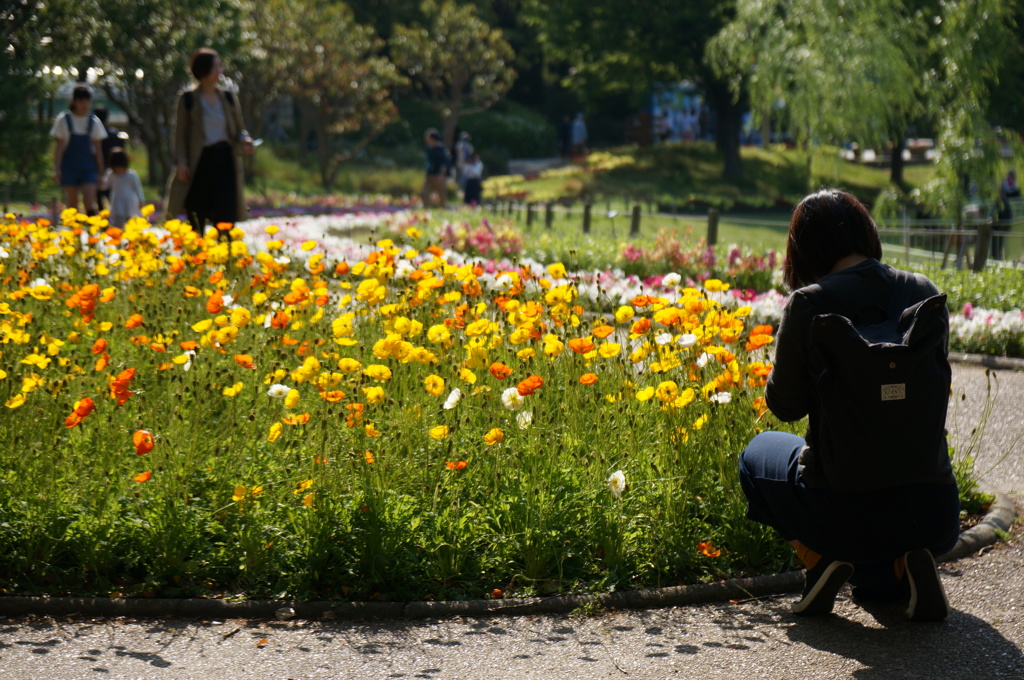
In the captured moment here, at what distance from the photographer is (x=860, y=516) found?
3.39 m

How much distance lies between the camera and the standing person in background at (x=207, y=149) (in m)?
8.80

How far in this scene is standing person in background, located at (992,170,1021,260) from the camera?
528 inches

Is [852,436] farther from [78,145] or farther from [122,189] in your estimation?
[122,189]

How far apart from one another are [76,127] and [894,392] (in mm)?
10265

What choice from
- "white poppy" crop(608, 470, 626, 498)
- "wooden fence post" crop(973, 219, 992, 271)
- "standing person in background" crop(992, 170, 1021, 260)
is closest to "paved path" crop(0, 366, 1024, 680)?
"white poppy" crop(608, 470, 626, 498)

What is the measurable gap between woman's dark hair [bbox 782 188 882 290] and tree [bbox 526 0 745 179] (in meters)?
29.4

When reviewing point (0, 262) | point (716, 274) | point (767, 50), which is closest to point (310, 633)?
point (0, 262)

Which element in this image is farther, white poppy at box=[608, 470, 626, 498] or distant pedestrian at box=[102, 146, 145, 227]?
distant pedestrian at box=[102, 146, 145, 227]

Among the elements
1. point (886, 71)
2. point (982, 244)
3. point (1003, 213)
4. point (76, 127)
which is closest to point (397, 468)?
point (76, 127)

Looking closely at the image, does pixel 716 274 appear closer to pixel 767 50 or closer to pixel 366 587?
pixel 366 587

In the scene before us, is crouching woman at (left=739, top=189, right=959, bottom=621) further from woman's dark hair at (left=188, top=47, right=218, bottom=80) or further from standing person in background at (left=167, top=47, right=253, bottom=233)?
woman's dark hair at (left=188, top=47, right=218, bottom=80)

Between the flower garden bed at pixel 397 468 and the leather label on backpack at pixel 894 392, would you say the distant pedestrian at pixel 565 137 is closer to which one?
the flower garden bed at pixel 397 468

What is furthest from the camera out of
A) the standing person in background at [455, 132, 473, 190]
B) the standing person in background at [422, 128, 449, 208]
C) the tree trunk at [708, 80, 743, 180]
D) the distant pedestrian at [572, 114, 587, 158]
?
the distant pedestrian at [572, 114, 587, 158]

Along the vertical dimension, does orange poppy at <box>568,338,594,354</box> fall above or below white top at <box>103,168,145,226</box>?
below
